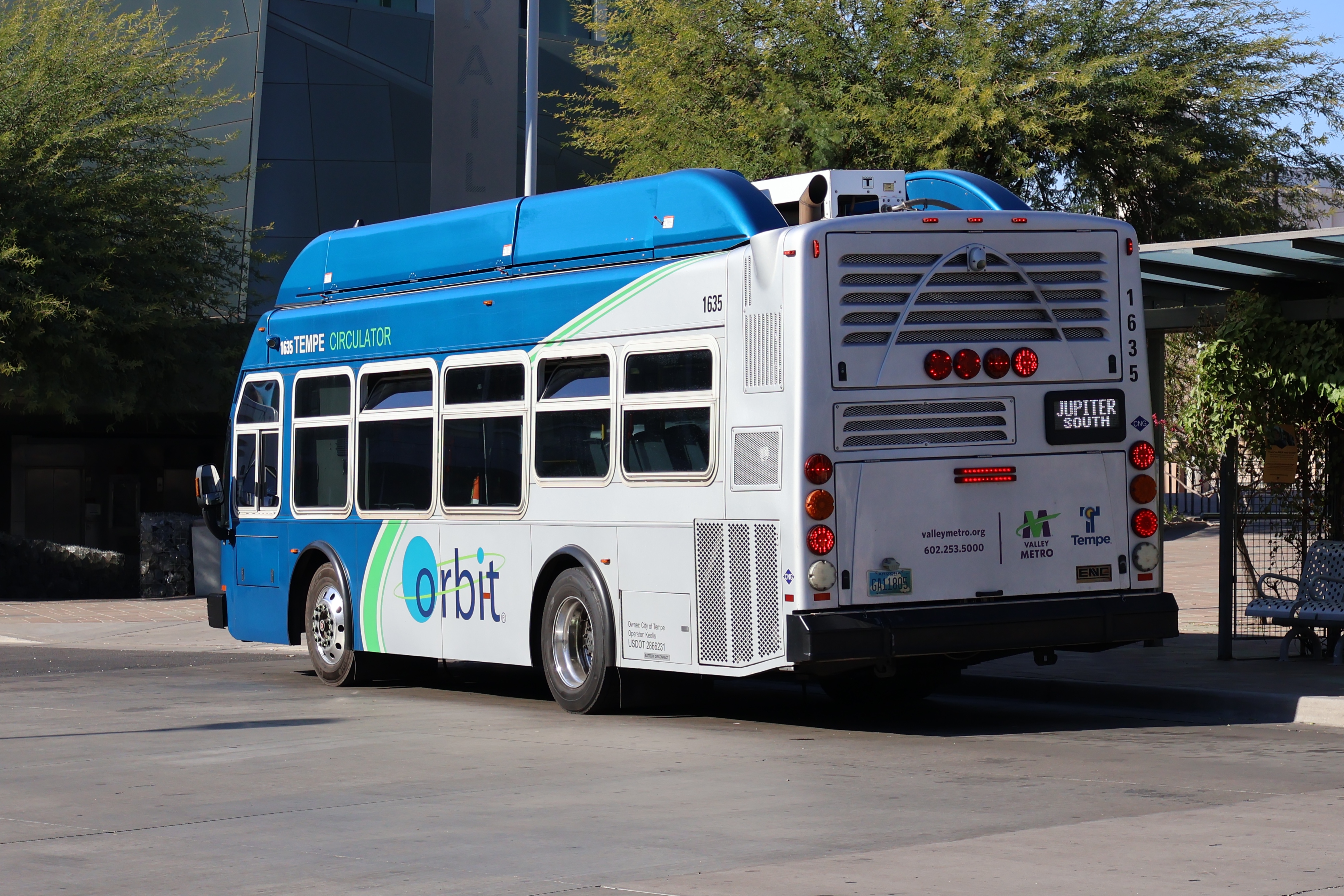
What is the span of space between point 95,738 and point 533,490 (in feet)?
10.9

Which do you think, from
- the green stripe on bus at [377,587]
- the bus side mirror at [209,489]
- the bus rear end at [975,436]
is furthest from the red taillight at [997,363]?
the bus side mirror at [209,489]

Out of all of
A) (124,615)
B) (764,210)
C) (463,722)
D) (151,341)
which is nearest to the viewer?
(764,210)

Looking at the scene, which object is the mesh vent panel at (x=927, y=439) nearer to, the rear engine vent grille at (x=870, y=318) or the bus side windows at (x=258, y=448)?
the rear engine vent grille at (x=870, y=318)

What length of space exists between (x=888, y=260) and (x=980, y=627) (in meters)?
2.26

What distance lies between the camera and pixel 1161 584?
11.2 m

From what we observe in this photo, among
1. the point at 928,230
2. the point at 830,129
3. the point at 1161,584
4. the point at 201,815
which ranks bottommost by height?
the point at 201,815

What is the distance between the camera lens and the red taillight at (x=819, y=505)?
10141 millimetres

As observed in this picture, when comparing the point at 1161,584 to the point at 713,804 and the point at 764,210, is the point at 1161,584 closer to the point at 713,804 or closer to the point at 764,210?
the point at 764,210

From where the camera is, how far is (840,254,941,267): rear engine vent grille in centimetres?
1034

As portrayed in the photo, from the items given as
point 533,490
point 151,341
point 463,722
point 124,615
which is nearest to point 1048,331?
point 533,490

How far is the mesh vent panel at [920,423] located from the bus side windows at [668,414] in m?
1.00

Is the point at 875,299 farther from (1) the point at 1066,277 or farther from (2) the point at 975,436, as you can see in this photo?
(1) the point at 1066,277

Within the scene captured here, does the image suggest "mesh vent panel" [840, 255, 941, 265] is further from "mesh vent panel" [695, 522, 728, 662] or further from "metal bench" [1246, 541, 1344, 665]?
"metal bench" [1246, 541, 1344, 665]

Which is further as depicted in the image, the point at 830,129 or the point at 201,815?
the point at 830,129
